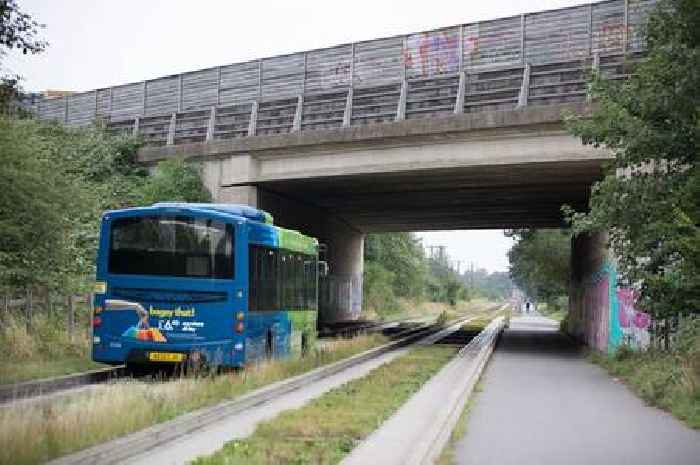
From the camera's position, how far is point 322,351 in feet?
72.0

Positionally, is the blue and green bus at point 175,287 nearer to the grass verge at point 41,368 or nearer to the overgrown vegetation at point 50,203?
the grass verge at point 41,368

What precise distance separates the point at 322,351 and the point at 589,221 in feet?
26.5

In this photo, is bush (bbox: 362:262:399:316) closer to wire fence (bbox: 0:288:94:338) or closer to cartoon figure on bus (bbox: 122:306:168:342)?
wire fence (bbox: 0:288:94:338)

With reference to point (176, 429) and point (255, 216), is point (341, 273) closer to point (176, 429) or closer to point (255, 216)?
point (255, 216)

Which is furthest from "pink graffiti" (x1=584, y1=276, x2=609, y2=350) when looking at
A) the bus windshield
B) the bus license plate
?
the bus license plate

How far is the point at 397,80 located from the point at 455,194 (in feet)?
25.3

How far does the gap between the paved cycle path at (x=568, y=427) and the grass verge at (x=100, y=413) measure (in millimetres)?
3591

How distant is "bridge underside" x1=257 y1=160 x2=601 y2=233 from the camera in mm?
28344

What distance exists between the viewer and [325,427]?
1022 centimetres

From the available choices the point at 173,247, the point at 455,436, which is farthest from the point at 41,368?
the point at 455,436

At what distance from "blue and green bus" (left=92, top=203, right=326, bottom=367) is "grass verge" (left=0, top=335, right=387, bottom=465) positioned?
69 cm

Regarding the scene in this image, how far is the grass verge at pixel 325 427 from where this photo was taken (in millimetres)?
8320

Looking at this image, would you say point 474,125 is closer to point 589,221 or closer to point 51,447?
point 589,221

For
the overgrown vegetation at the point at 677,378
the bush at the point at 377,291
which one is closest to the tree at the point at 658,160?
the overgrown vegetation at the point at 677,378
